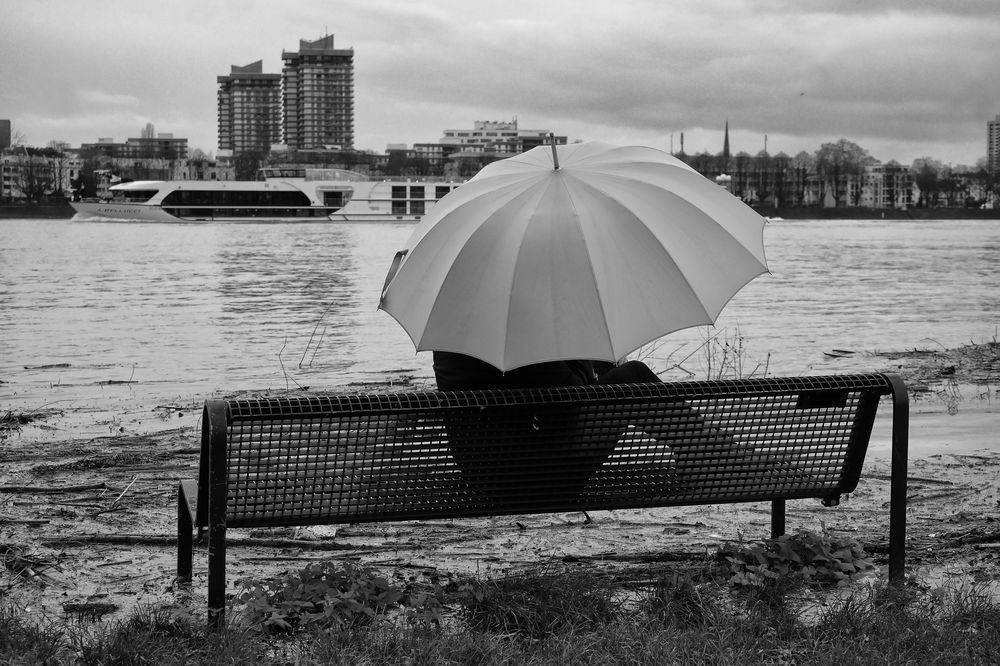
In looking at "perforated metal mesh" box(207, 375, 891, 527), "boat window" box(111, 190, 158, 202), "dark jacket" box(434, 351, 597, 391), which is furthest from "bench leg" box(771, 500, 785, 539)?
"boat window" box(111, 190, 158, 202)

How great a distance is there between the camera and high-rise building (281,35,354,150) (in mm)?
182500

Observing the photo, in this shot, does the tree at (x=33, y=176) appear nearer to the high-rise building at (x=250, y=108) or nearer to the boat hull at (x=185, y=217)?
the boat hull at (x=185, y=217)

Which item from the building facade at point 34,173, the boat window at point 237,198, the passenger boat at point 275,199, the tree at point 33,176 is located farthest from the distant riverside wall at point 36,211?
the boat window at point 237,198

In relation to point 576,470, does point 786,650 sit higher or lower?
lower

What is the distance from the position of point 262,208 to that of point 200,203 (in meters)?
4.26

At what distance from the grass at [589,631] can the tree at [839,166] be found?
129276 mm

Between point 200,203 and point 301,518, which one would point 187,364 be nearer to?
point 301,518

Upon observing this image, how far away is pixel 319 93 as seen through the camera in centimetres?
18188

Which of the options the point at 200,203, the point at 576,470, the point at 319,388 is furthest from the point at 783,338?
the point at 200,203

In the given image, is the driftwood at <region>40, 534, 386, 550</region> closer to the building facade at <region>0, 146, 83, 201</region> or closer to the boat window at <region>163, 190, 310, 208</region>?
the boat window at <region>163, 190, 310, 208</region>

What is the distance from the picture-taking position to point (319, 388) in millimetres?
8000

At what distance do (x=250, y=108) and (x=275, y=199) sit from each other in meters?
117

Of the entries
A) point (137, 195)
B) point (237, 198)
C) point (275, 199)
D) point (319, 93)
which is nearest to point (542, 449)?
point (237, 198)

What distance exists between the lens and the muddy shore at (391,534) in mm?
3287
